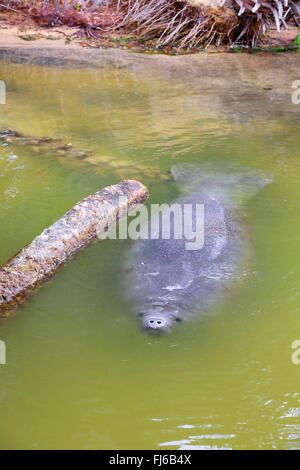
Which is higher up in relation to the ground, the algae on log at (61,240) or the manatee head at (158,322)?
the algae on log at (61,240)

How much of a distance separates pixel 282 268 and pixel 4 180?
327 centimetres

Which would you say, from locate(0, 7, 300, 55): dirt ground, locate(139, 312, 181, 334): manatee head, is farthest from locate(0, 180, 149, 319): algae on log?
locate(0, 7, 300, 55): dirt ground

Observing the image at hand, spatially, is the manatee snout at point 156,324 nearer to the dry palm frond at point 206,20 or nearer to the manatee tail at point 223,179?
the manatee tail at point 223,179

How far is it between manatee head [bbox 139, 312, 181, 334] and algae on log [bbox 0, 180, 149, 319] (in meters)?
0.98

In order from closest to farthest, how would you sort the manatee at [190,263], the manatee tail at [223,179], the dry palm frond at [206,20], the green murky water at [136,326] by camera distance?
the green murky water at [136,326] → the manatee at [190,263] → the manatee tail at [223,179] → the dry palm frond at [206,20]

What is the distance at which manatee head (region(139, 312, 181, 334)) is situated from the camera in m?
3.34

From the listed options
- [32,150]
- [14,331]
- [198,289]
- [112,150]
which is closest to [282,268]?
[198,289]

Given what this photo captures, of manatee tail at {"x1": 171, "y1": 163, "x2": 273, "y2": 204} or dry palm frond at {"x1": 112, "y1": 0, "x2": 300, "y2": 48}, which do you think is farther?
dry palm frond at {"x1": 112, "y1": 0, "x2": 300, "y2": 48}

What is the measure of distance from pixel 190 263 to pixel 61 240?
3.69 feet

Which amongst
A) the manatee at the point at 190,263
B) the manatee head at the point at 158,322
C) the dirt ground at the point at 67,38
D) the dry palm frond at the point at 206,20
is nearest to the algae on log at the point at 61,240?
the manatee at the point at 190,263

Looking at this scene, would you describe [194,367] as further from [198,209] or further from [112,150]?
[112,150]

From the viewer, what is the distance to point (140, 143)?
6703mm

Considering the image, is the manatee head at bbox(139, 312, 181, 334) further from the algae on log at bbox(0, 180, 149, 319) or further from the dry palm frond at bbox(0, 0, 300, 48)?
the dry palm frond at bbox(0, 0, 300, 48)

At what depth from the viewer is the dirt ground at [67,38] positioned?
11.6 metres
